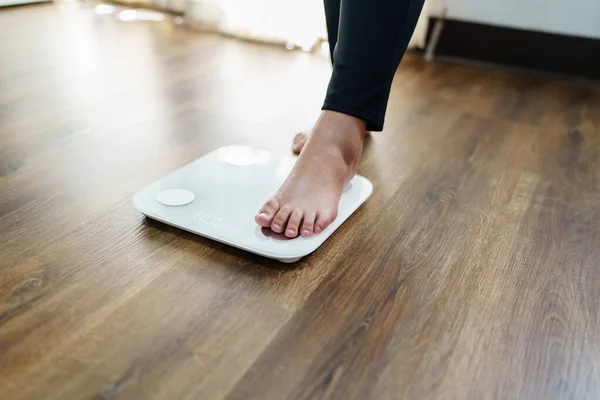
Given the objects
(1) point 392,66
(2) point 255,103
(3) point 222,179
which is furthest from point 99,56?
(1) point 392,66

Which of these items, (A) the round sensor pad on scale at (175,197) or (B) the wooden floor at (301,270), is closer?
(B) the wooden floor at (301,270)

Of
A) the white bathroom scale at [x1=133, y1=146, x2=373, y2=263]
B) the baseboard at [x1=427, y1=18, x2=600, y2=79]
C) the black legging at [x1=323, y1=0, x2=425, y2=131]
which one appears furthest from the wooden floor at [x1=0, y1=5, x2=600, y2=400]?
the baseboard at [x1=427, y1=18, x2=600, y2=79]

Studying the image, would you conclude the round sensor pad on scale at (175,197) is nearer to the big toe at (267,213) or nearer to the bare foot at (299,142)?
the big toe at (267,213)

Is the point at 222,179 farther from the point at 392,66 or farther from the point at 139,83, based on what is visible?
the point at 139,83

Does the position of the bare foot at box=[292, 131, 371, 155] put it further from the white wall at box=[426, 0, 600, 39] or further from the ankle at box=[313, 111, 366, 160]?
the white wall at box=[426, 0, 600, 39]

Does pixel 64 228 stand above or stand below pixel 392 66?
below

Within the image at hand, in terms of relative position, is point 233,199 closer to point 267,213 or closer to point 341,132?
point 267,213

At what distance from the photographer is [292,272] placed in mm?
697

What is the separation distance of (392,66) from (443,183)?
0.25 meters

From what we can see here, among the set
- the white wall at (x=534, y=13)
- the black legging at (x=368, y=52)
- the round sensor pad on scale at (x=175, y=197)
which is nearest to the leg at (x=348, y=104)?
the black legging at (x=368, y=52)

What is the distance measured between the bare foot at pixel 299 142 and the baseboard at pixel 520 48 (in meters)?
1.00

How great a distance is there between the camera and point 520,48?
1.76m

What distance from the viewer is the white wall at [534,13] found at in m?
1.65

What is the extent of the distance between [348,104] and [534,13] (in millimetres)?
1174
